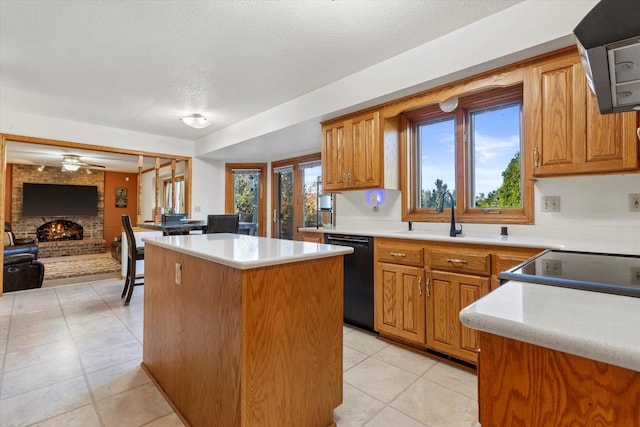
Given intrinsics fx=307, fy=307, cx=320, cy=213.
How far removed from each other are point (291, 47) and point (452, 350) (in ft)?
8.61

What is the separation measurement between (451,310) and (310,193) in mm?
3471

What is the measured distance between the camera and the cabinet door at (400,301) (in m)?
2.38

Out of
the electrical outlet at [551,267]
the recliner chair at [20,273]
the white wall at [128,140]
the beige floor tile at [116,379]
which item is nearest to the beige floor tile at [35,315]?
the recliner chair at [20,273]

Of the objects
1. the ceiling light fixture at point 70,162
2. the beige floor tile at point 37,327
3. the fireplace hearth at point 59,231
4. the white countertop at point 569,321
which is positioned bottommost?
the beige floor tile at point 37,327

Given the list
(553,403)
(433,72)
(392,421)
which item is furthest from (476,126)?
(553,403)

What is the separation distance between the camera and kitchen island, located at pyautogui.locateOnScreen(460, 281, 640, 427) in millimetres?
493

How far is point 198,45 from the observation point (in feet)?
8.16

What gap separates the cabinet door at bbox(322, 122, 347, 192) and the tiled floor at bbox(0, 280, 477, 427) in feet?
4.91

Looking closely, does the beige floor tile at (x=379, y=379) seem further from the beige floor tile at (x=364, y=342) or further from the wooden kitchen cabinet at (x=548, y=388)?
the wooden kitchen cabinet at (x=548, y=388)

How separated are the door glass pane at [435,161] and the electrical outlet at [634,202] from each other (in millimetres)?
1162

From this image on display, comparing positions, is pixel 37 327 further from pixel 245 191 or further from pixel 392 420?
pixel 245 191

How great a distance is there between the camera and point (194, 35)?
92.6 inches

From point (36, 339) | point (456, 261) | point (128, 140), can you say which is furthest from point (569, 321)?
point (128, 140)

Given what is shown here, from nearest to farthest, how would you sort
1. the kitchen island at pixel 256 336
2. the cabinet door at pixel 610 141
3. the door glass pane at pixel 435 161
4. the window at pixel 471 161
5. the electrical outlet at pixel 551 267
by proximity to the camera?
the electrical outlet at pixel 551 267 → the kitchen island at pixel 256 336 → the cabinet door at pixel 610 141 → the window at pixel 471 161 → the door glass pane at pixel 435 161
